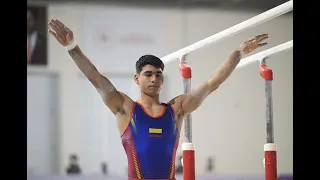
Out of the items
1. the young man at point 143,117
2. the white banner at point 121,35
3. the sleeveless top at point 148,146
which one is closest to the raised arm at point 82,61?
the young man at point 143,117

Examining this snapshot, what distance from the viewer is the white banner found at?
12.5ft

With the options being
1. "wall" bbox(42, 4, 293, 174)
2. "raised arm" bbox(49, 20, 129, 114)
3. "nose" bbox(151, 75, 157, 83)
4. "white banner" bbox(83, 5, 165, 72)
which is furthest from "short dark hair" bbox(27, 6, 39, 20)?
"nose" bbox(151, 75, 157, 83)

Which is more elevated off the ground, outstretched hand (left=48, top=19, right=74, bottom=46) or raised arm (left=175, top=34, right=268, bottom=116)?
outstretched hand (left=48, top=19, right=74, bottom=46)

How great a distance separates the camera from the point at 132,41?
3838mm

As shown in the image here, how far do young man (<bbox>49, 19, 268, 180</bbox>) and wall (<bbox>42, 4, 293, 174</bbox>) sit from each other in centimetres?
191

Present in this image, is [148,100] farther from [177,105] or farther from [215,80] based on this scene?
[215,80]

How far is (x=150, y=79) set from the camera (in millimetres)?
1964

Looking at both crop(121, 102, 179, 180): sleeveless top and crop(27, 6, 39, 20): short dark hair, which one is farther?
crop(27, 6, 39, 20): short dark hair

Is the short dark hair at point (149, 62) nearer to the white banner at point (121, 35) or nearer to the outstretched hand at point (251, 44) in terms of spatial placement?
the outstretched hand at point (251, 44)

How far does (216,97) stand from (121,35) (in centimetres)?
107

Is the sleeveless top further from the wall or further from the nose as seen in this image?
the wall

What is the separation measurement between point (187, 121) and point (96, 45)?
1950mm

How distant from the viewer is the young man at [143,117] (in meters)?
1.90

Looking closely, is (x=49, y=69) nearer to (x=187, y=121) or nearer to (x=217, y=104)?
(x=217, y=104)
